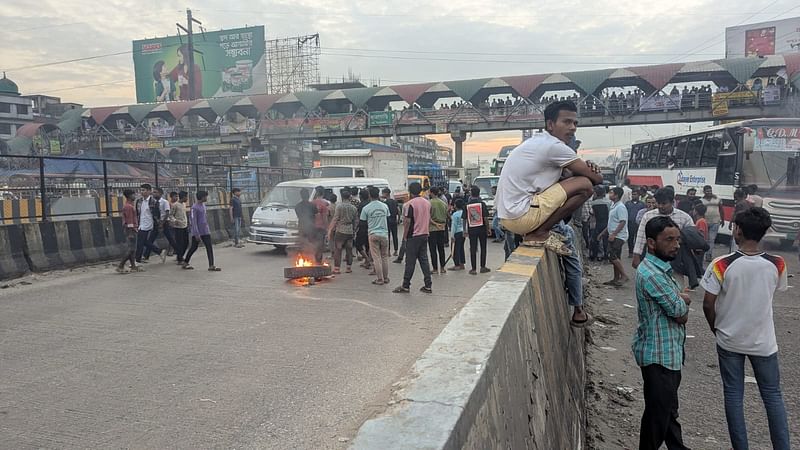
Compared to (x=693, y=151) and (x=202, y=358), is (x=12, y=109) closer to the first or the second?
(x=693, y=151)

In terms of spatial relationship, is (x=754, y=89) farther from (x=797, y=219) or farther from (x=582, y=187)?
(x=582, y=187)

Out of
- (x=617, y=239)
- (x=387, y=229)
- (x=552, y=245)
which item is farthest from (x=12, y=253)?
(x=617, y=239)

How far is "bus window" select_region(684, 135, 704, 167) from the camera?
1734 cm

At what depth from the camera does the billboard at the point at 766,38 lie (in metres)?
49.3

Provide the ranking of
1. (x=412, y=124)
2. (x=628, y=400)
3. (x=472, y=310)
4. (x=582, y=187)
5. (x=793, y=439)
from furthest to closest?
(x=412, y=124)
(x=628, y=400)
(x=793, y=439)
(x=582, y=187)
(x=472, y=310)

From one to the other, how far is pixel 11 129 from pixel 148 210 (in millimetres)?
75311

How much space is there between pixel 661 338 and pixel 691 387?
7.26 feet

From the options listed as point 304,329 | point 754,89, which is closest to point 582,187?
point 304,329

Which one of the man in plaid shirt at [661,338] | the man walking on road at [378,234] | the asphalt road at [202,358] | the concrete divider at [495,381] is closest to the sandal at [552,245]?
the concrete divider at [495,381]

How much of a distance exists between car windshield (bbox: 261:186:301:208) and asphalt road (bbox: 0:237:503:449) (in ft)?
14.3

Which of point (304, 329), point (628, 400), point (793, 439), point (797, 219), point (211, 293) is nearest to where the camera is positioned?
point (793, 439)

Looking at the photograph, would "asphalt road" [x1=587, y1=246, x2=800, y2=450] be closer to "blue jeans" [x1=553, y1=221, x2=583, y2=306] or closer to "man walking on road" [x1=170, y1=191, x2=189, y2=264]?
"blue jeans" [x1=553, y1=221, x2=583, y2=306]

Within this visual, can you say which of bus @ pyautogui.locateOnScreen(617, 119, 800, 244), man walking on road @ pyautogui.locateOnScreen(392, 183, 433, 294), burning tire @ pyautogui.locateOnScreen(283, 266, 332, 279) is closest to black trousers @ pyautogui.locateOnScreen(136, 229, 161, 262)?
burning tire @ pyautogui.locateOnScreen(283, 266, 332, 279)

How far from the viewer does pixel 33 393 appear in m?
4.37
